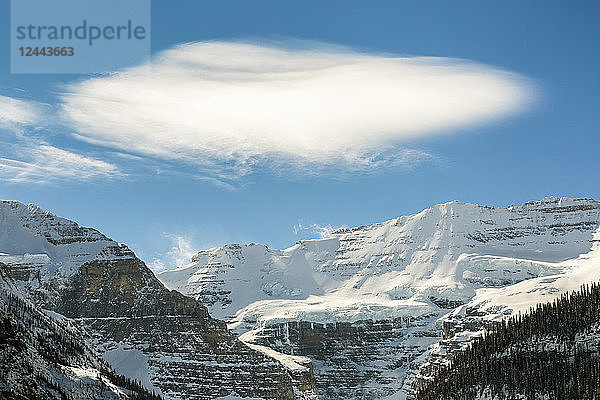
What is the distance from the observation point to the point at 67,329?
610 ft

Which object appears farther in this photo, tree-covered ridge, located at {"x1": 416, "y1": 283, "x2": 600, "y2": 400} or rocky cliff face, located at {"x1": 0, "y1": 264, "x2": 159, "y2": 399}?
tree-covered ridge, located at {"x1": 416, "y1": 283, "x2": 600, "y2": 400}

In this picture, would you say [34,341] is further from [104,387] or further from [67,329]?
[67,329]

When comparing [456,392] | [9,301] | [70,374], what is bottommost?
[456,392]

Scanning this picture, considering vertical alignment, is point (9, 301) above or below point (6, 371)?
above

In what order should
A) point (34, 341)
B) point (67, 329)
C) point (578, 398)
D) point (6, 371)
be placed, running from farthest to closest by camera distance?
point (67, 329)
point (578, 398)
point (34, 341)
point (6, 371)

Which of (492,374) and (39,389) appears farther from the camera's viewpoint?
(492,374)

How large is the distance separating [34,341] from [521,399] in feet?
331

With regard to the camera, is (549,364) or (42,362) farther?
(549,364)

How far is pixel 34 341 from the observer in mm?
142750

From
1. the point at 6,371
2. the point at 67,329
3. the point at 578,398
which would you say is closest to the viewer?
the point at 6,371

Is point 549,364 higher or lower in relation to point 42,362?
lower

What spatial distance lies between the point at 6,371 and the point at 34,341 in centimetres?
3096

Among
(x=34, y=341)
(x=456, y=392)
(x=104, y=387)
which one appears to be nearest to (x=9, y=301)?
(x=34, y=341)

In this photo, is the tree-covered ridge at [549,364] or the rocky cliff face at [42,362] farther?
the tree-covered ridge at [549,364]
